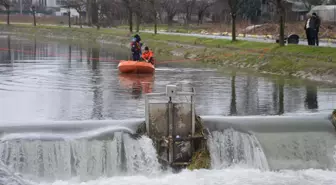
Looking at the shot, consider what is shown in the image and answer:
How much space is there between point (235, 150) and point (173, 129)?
5.86ft

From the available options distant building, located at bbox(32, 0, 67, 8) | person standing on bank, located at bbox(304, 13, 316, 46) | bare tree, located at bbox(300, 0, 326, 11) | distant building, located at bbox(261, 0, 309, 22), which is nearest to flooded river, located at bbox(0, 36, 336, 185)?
person standing on bank, located at bbox(304, 13, 316, 46)

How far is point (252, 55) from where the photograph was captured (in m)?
36.0

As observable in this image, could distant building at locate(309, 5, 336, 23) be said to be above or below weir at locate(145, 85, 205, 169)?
above

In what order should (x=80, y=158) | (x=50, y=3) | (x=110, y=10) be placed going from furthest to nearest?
1. (x=50, y=3)
2. (x=110, y=10)
3. (x=80, y=158)

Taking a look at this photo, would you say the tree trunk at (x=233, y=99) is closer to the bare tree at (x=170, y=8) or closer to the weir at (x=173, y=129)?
the weir at (x=173, y=129)

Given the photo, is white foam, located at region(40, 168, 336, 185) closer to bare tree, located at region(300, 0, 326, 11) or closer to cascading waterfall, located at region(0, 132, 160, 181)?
cascading waterfall, located at region(0, 132, 160, 181)

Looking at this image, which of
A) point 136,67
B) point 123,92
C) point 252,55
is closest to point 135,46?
point 136,67

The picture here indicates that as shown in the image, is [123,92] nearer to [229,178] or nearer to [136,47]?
[136,47]

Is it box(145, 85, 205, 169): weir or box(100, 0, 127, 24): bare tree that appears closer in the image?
box(145, 85, 205, 169): weir

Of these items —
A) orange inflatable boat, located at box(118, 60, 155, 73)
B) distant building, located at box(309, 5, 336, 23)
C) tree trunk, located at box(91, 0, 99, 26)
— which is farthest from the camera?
tree trunk, located at box(91, 0, 99, 26)

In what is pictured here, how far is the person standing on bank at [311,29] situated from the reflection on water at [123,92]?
494 cm

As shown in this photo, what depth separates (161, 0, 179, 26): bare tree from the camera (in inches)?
3316

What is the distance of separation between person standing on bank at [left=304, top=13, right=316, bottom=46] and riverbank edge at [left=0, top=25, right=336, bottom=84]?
98 centimetres

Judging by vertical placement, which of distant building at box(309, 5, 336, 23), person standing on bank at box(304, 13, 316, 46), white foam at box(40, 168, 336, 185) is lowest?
white foam at box(40, 168, 336, 185)
